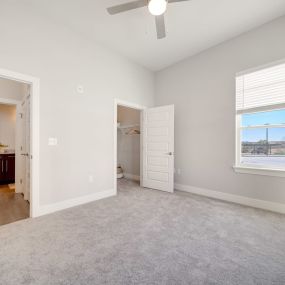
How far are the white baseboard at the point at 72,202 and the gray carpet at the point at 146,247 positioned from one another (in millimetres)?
156

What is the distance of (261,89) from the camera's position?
119 inches

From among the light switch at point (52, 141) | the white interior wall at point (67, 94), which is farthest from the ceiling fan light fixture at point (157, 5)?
the light switch at point (52, 141)

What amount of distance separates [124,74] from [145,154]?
2067 mm

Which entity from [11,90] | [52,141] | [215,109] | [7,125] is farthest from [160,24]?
[7,125]

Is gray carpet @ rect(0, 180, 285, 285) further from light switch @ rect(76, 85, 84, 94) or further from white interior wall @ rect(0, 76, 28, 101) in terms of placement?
white interior wall @ rect(0, 76, 28, 101)

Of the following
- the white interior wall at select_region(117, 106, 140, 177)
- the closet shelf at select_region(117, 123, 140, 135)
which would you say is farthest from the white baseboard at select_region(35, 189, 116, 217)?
the closet shelf at select_region(117, 123, 140, 135)

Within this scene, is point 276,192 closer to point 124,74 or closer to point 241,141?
point 241,141

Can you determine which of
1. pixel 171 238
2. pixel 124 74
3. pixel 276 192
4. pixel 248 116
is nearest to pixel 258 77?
pixel 248 116

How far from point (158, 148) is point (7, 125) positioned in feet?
16.3

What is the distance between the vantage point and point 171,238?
201 centimetres

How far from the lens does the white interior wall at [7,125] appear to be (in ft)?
17.2

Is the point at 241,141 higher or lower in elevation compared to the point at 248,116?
lower

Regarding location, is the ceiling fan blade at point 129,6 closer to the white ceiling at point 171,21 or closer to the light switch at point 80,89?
the white ceiling at point 171,21

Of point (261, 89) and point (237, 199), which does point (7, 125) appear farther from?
point (261, 89)
